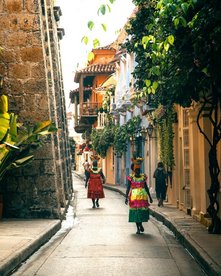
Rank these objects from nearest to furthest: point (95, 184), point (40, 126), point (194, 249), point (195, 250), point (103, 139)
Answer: point (195, 250), point (194, 249), point (40, 126), point (95, 184), point (103, 139)

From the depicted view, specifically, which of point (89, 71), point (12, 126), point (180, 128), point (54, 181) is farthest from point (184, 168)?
Answer: point (89, 71)

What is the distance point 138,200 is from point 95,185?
8.20 m

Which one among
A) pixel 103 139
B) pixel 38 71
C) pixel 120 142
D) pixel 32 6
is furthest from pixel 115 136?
pixel 32 6

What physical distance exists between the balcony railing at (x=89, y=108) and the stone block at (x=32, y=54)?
123ft

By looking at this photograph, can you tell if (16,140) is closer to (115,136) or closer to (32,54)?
(32,54)

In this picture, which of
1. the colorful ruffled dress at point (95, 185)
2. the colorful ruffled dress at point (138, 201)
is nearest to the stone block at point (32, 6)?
the colorful ruffled dress at point (138, 201)

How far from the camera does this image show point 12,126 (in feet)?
45.6

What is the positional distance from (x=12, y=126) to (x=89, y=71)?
40.8 metres

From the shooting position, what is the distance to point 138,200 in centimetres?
1376

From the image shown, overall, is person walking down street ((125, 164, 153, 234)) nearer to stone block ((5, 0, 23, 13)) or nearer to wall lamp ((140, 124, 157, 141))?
stone block ((5, 0, 23, 13))

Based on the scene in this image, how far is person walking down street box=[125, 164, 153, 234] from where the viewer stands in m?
13.6

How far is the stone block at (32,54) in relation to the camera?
648 inches

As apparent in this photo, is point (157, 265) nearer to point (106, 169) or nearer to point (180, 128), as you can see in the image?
point (180, 128)

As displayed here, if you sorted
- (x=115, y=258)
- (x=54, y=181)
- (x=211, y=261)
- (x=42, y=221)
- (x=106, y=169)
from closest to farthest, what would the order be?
(x=211, y=261), (x=115, y=258), (x=42, y=221), (x=54, y=181), (x=106, y=169)
